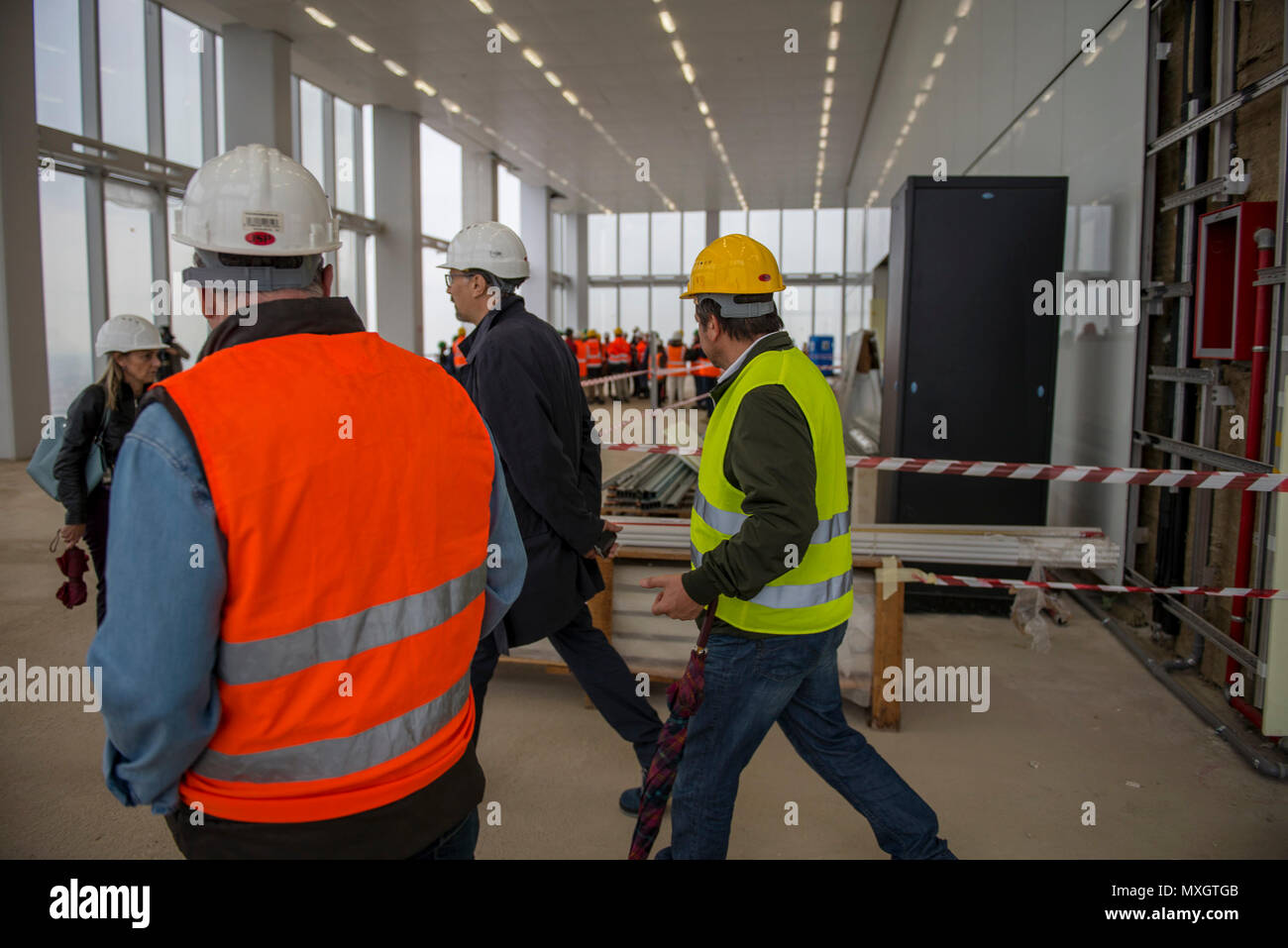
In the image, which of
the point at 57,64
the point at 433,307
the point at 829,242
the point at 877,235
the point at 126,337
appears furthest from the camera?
the point at 829,242

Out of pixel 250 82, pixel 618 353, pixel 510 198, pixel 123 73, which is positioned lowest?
pixel 618 353

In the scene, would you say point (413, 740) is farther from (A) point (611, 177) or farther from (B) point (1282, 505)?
(A) point (611, 177)

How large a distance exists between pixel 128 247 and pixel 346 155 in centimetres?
763

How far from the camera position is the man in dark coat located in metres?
2.83

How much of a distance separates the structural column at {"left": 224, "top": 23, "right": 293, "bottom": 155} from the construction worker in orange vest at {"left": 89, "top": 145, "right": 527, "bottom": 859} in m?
15.2

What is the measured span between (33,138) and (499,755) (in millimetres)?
11610

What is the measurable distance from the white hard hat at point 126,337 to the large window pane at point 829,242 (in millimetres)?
31467

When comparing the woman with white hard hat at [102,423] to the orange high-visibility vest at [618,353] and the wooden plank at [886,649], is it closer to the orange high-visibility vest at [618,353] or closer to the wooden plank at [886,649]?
the wooden plank at [886,649]

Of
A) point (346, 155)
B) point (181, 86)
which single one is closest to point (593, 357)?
point (346, 155)

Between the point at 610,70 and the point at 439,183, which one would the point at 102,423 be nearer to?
the point at 610,70

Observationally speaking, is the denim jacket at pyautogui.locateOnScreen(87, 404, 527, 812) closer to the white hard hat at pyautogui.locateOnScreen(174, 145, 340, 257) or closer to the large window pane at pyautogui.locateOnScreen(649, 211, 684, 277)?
the white hard hat at pyautogui.locateOnScreen(174, 145, 340, 257)

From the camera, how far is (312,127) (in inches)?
751

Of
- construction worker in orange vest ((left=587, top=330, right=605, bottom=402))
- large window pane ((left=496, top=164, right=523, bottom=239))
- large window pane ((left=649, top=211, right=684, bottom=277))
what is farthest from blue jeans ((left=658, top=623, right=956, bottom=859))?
large window pane ((left=649, top=211, right=684, bottom=277))

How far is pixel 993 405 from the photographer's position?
5645 mm
